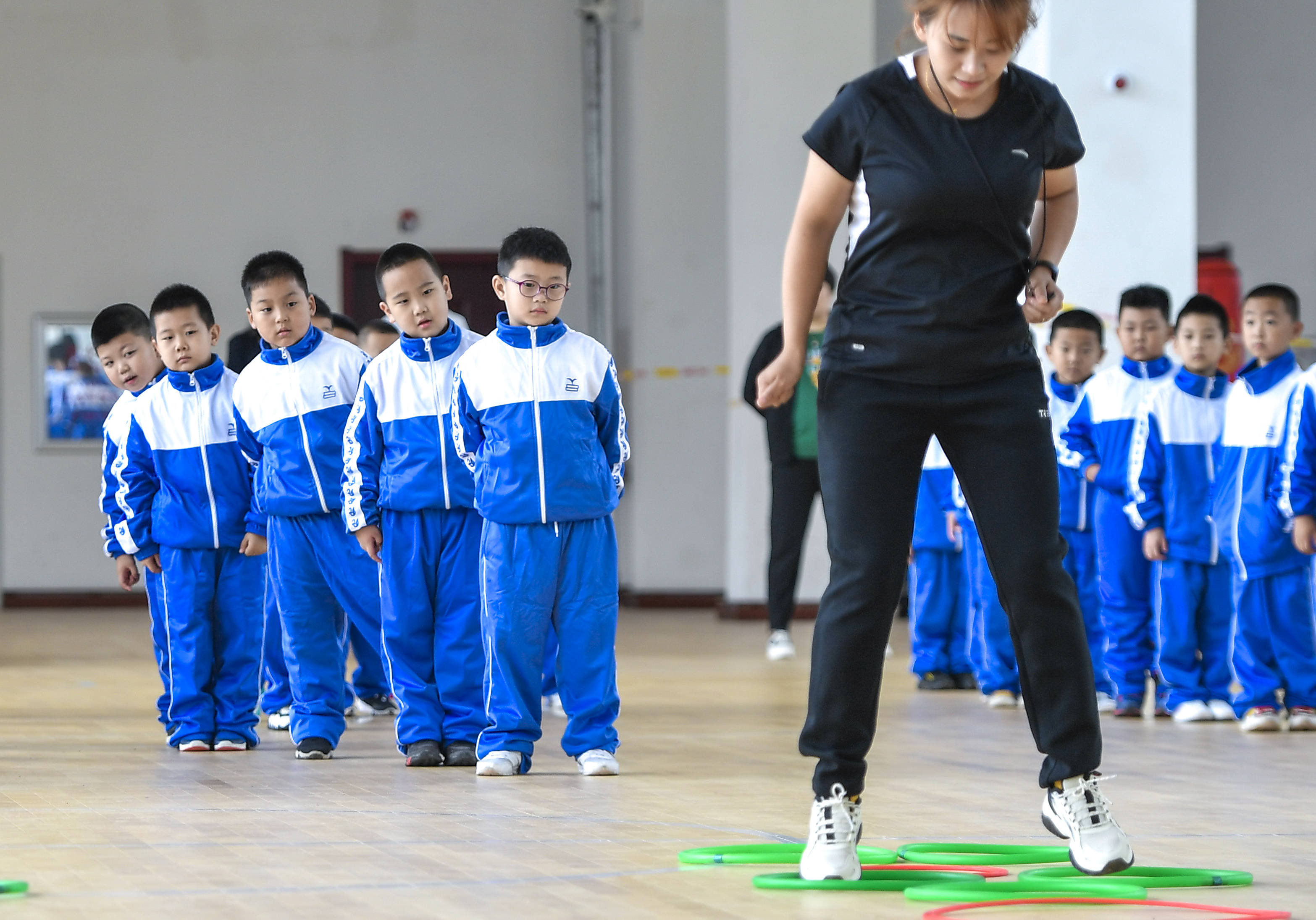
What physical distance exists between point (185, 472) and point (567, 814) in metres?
1.96

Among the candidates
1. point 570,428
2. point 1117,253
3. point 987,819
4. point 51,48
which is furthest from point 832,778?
point 51,48

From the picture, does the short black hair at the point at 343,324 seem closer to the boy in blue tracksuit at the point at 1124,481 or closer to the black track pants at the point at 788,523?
the black track pants at the point at 788,523

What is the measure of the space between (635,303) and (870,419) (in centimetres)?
853

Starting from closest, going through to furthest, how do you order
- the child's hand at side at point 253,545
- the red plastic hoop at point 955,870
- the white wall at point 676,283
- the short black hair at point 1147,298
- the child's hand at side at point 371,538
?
the red plastic hoop at point 955,870 → the child's hand at side at point 371,538 → the child's hand at side at point 253,545 → the short black hair at point 1147,298 → the white wall at point 676,283

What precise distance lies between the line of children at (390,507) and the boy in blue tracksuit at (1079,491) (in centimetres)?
215

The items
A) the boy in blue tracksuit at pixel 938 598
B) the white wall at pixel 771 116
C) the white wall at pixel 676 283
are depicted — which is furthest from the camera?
the white wall at pixel 676 283

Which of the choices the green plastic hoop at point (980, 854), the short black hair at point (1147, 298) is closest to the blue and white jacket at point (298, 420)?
the green plastic hoop at point (980, 854)

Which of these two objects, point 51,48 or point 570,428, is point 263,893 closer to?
point 570,428

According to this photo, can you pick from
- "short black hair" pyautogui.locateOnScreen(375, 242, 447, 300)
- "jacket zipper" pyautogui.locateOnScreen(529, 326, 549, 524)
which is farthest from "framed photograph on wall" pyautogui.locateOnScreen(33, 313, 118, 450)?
"jacket zipper" pyautogui.locateOnScreen(529, 326, 549, 524)

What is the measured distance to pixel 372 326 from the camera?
7250 millimetres

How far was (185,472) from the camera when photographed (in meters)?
4.89

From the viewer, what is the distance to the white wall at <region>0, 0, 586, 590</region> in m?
11.8

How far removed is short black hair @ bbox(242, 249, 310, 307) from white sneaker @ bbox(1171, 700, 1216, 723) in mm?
3077

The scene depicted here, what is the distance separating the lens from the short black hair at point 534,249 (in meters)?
4.35
